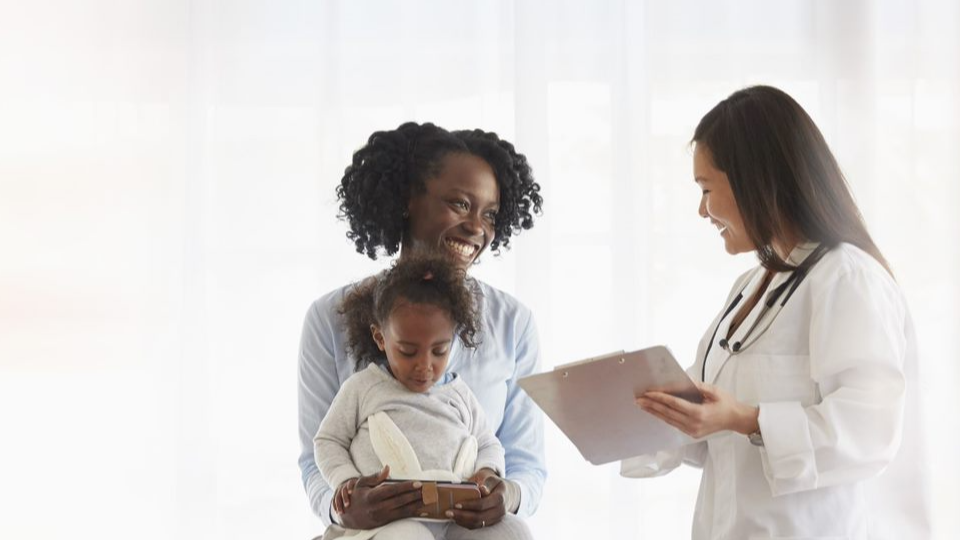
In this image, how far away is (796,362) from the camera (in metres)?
1.81

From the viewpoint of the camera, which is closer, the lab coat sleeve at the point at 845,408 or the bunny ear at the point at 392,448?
the lab coat sleeve at the point at 845,408

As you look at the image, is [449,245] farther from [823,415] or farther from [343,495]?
[823,415]

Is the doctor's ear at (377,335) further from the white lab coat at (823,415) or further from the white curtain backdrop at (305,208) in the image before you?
the white curtain backdrop at (305,208)

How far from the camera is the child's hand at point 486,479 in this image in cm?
187

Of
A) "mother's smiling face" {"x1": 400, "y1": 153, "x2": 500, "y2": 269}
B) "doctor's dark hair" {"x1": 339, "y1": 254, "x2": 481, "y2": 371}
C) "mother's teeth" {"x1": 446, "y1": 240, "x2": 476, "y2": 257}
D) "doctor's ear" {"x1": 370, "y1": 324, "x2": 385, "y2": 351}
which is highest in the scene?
"mother's smiling face" {"x1": 400, "y1": 153, "x2": 500, "y2": 269}

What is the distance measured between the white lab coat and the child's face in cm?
48

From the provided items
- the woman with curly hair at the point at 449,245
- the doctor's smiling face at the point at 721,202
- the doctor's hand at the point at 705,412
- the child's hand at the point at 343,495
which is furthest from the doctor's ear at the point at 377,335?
the doctor's smiling face at the point at 721,202

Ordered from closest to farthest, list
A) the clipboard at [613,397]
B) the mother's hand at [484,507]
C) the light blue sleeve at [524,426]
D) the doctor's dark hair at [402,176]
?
the clipboard at [613,397] < the mother's hand at [484,507] < the light blue sleeve at [524,426] < the doctor's dark hair at [402,176]

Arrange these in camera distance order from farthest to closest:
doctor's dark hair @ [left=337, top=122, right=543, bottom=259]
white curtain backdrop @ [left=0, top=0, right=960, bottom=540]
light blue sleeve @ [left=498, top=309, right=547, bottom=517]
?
white curtain backdrop @ [left=0, top=0, right=960, bottom=540] < doctor's dark hair @ [left=337, top=122, right=543, bottom=259] < light blue sleeve @ [left=498, top=309, right=547, bottom=517]

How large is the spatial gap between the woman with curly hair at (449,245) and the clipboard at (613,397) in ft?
0.85

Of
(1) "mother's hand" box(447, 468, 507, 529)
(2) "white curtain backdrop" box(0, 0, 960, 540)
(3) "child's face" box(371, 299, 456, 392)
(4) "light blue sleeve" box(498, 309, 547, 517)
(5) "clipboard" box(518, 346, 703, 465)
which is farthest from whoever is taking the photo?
(2) "white curtain backdrop" box(0, 0, 960, 540)

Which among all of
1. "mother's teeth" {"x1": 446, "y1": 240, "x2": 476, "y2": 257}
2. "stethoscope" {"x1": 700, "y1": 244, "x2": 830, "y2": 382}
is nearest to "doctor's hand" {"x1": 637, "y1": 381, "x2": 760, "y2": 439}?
"stethoscope" {"x1": 700, "y1": 244, "x2": 830, "y2": 382}

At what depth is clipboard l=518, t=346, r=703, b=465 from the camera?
167 cm

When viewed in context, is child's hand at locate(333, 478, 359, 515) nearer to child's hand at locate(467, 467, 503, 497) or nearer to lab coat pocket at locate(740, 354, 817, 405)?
child's hand at locate(467, 467, 503, 497)
